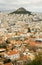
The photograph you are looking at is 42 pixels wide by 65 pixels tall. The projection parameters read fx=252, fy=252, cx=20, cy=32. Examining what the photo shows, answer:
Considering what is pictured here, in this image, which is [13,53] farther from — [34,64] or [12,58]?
[34,64]

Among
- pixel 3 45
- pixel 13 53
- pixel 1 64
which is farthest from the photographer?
pixel 3 45

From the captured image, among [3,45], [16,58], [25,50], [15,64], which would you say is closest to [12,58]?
[16,58]

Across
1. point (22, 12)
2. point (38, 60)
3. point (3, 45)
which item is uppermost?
point (38, 60)

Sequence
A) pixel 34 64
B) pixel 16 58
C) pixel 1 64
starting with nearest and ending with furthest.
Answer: pixel 34 64
pixel 1 64
pixel 16 58

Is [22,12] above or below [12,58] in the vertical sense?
below

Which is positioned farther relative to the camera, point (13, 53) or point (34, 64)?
point (13, 53)

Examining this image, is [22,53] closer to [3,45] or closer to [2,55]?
[2,55]

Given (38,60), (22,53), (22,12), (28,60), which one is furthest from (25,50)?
(22,12)

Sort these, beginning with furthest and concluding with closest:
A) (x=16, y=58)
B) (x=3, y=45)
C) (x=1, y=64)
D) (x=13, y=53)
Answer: (x=3, y=45), (x=13, y=53), (x=16, y=58), (x=1, y=64)

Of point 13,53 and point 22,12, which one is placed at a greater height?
point 13,53
